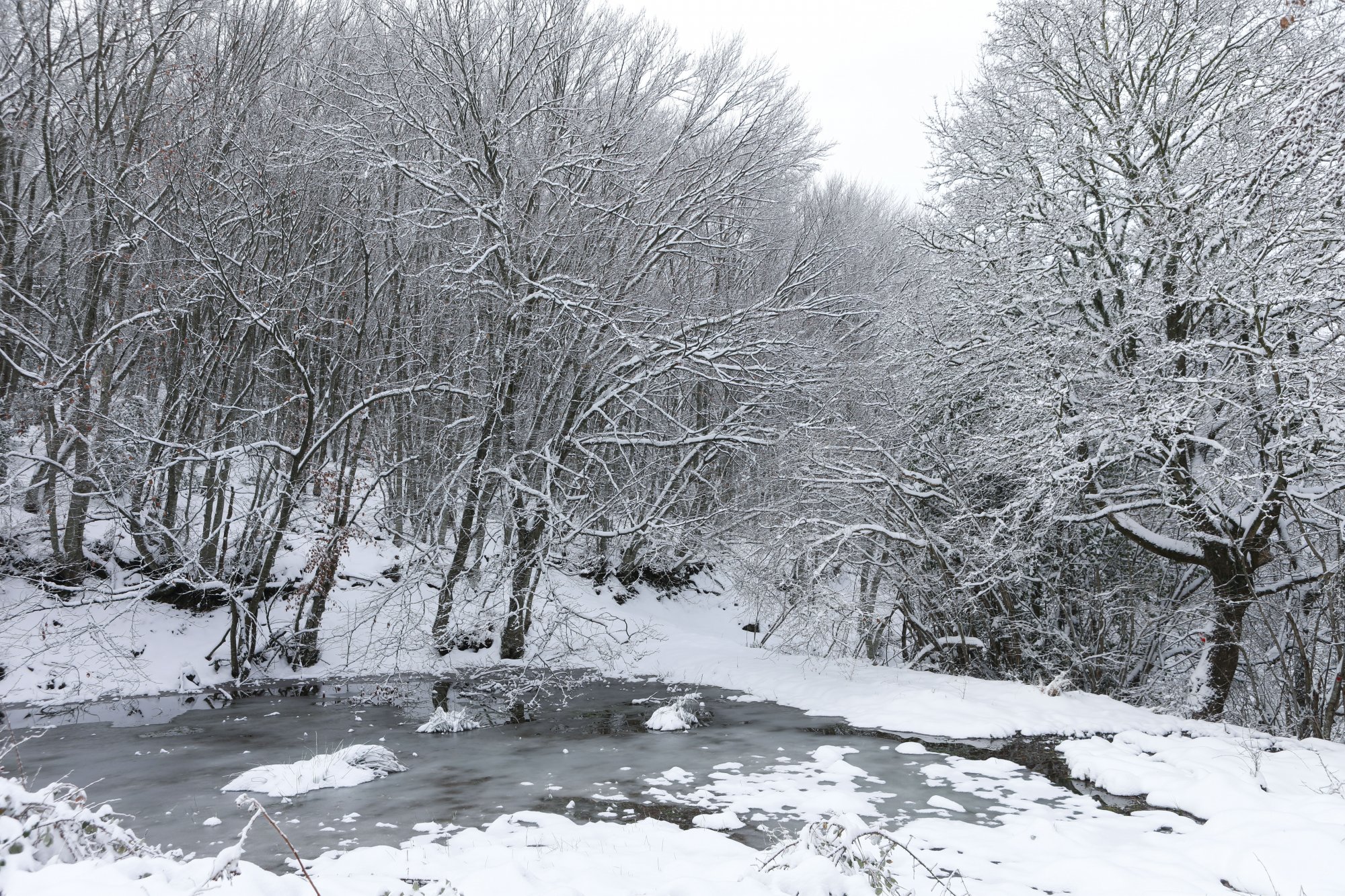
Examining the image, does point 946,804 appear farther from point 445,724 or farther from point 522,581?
point 522,581

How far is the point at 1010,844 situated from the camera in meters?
5.70

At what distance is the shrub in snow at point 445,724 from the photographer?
1009 centimetres

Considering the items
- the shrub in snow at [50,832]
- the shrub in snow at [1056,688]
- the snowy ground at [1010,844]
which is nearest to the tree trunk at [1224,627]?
the snowy ground at [1010,844]

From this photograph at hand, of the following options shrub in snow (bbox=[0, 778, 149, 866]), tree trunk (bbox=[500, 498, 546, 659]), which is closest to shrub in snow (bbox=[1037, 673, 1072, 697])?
tree trunk (bbox=[500, 498, 546, 659])

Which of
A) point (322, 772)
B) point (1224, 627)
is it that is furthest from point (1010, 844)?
point (1224, 627)

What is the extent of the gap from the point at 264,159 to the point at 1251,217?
13.8 m

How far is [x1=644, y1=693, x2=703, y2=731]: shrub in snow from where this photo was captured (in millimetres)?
10289

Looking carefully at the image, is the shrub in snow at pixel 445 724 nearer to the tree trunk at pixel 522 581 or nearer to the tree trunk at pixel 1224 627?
the tree trunk at pixel 522 581

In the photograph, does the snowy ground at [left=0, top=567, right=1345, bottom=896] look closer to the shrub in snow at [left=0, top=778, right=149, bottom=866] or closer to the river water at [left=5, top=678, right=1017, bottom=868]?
the shrub in snow at [left=0, top=778, right=149, bottom=866]

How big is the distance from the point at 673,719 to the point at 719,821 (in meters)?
4.14

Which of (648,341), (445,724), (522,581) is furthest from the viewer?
(648,341)

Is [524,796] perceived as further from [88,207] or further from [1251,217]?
[88,207]

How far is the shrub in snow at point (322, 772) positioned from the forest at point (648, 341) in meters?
4.32

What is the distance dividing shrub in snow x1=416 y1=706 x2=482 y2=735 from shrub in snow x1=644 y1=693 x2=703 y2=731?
2.34 meters
